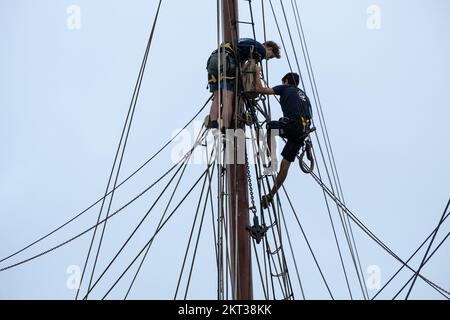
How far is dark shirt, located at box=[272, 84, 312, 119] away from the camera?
56.1 ft

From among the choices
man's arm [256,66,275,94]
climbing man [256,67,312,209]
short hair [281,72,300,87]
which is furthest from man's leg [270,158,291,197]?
short hair [281,72,300,87]

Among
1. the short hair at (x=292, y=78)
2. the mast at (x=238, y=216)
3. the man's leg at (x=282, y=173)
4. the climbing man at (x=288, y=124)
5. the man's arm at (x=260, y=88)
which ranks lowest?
the mast at (x=238, y=216)

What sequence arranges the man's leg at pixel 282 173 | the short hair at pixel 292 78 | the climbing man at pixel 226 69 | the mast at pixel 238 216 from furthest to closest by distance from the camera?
the short hair at pixel 292 78 < the man's leg at pixel 282 173 < the climbing man at pixel 226 69 < the mast at pixel 238 216

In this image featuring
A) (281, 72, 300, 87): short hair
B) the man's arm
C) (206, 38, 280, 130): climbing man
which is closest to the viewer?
(206, 38, 280, 130): climbing man

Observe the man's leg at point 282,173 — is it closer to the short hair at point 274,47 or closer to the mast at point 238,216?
the mast at point 238,216

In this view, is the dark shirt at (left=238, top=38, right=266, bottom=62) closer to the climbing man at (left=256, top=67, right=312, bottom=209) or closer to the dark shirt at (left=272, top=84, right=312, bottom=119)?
the climbing man at (left=256, top=67, right=312, bottom=209)

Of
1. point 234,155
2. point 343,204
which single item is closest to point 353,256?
point 343,204

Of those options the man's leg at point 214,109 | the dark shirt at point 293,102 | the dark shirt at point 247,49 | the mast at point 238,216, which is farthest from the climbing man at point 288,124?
the man's leg at point 214,109

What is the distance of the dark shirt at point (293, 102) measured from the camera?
17.1m

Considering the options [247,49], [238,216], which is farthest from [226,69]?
[238,216]

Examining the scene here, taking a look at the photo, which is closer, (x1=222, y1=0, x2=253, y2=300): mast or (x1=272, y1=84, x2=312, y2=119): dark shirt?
(x1=222, y1=0, x2=253, y2=300): mast

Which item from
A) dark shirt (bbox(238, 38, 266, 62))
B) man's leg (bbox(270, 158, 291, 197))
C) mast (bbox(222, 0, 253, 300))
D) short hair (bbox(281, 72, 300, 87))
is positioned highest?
dark shirt (bbox(238, 38, 266, 62))

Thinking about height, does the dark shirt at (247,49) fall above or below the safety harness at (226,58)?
above

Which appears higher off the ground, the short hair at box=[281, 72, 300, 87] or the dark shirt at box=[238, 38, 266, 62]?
the dark shirt at box=[238, 38, 266, 62]
